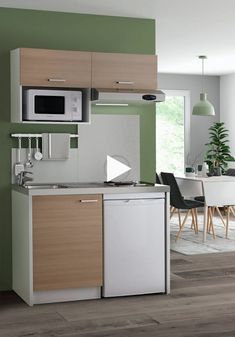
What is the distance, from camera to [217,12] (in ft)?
19.5

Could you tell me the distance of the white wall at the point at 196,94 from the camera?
1157 centimetres

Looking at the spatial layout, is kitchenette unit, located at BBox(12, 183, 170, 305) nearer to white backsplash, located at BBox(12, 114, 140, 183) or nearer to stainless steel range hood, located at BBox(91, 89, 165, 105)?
white backsplash, located at BBox(12, 114, 140, 183)

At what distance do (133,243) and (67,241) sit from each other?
1.79 ft

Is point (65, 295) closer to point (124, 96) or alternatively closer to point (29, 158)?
point (29, 158)

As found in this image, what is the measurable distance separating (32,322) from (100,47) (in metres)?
2.56

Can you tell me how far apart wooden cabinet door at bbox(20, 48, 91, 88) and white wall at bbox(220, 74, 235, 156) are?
6673 millimetres

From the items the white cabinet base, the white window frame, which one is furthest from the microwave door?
the white window frame

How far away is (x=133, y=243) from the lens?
17.4 feet

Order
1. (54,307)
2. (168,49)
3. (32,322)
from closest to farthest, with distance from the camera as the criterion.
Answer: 1. (32,322)
2. (54,307)
3. (168,49)

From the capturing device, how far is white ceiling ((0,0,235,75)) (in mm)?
5482

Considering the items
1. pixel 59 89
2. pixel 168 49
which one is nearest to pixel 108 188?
pixel 59 89

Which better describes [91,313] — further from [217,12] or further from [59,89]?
[217,12]

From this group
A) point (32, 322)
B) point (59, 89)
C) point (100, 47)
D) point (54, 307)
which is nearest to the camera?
point (32, 322)

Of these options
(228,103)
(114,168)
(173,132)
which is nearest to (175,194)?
(114,168)
